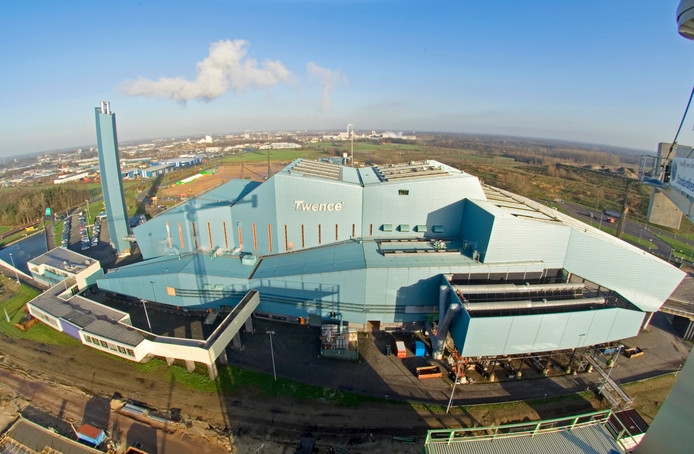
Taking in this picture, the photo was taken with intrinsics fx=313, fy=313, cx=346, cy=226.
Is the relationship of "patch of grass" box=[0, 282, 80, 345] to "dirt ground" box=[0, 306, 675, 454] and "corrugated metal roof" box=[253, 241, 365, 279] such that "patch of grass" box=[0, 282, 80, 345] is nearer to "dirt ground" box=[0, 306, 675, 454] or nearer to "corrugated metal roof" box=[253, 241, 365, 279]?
"dirt ground" box=[0, 306, 675, 454]

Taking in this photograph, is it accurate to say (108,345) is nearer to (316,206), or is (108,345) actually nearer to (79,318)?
(79,318)

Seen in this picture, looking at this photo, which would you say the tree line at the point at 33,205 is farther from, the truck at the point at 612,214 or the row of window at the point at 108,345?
the truck at the point at 612,214

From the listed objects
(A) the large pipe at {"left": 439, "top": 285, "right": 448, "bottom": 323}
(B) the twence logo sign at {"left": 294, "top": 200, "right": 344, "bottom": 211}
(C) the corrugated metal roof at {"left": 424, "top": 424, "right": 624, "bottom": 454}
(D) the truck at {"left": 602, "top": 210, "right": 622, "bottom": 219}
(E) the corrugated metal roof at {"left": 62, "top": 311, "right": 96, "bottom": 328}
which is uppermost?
(B) the twence logo sign at {"left": 294, "top": 200, "right": 344, "bottom": 211}

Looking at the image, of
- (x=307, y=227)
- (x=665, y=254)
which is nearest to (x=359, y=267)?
(x=307, y=227)

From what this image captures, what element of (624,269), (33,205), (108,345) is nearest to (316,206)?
(108,345)

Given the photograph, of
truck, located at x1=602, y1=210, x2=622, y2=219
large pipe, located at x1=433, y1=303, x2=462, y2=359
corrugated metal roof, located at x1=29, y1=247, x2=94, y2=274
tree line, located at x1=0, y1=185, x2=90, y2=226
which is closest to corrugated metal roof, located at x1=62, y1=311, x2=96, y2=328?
corrugated metal roof, located at x1=29, y1=247, x2=94, y2=274

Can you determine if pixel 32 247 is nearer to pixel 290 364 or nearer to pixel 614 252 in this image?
pixel 290 364
